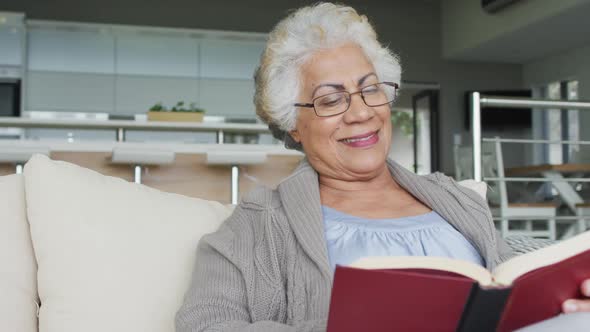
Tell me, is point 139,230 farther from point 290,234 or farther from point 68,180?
point 290,234

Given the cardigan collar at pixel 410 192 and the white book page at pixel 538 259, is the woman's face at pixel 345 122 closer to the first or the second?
the cardigan collar at pixel 410 192

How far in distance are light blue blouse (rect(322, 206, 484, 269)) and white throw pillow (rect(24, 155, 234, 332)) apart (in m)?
0.29

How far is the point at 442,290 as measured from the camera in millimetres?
758

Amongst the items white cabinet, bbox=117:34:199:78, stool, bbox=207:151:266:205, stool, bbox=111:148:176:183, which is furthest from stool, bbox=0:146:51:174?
white cabinet, bbox=117:34:199:78

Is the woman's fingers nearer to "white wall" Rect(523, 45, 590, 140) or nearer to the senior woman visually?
the senior woman

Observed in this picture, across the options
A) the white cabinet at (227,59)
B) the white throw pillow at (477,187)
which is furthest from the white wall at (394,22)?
the white throw pillow at (477,187)

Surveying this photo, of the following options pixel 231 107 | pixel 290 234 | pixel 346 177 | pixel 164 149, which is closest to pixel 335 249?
pixel 290 234

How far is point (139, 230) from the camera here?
52.9 inches

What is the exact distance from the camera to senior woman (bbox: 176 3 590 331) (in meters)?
1.21

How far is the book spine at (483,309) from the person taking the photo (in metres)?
0.76

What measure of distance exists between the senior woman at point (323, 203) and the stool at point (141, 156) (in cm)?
243

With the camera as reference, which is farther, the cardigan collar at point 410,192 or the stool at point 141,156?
the stool at point 141,156

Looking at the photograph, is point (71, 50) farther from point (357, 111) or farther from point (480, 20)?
point (357, 111)

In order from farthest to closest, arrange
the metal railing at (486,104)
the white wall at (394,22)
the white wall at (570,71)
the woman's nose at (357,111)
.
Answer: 1. the white wall at (570,71)
2. the white wall at (394,22)
3. the metal railing at (486,104)
4. the woman's nose at (357,111)
